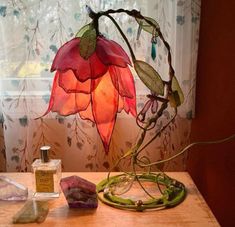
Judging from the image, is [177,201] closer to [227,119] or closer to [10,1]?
[227,119]

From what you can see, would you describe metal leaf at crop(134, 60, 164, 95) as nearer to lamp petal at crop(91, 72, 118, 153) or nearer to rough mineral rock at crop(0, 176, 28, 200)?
lamp petal at crop(91, 72, 118, 153)

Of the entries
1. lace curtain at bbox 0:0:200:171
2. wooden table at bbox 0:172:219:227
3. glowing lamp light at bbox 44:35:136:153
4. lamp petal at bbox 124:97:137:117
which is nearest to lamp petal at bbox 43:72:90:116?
glowing lamp light at bbox 44:35:136:153

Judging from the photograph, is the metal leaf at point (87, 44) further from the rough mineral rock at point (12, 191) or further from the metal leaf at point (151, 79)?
the rough mineral rock at point (12, 191)

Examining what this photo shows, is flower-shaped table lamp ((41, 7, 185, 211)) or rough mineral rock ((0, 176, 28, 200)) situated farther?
A: rough mineral rock ((0, 176, 28, 200))

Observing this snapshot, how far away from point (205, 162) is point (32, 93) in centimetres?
65

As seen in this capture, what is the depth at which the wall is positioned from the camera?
991mm

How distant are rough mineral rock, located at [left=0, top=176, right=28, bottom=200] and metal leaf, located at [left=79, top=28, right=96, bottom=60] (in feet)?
1.32

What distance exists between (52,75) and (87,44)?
0.45 meters

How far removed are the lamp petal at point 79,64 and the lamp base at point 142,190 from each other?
323 millimetres

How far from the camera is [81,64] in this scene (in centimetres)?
74

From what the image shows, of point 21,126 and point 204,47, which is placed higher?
point 204,47

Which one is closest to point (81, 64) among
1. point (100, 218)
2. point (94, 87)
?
point (94, 87)

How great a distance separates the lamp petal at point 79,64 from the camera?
2.43 ft

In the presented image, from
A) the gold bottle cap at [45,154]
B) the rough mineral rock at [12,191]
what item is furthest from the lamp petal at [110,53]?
the rough mineral rock at [12,191]
